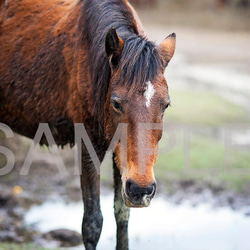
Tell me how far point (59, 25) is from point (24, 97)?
0.74 meters

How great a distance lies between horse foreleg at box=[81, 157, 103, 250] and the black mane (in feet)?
1.67

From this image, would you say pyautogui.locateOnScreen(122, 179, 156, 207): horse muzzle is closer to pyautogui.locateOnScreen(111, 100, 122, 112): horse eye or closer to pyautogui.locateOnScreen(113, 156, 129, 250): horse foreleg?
pyautogui.locateOnScreen(111, 100, 122, 112): horse eye

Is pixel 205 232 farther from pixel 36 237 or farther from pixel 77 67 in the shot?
pixel 77 67

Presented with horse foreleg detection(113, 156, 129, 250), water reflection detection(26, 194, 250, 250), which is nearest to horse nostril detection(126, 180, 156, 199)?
horse foreleg detection(113, 156, 129, 250)

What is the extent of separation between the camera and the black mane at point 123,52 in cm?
344

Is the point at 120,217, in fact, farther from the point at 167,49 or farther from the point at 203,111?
the point at 203,111

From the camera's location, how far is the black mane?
3439 millimetres

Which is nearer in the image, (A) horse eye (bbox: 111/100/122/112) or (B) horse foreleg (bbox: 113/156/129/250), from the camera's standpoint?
(A) horse eye (bbox: 111/100/122/112)

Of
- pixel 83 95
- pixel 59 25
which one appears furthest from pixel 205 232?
pixel 59 25

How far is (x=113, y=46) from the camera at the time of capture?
3566 millimetres

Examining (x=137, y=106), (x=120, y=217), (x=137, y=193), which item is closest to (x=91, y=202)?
(x=120, y=217)

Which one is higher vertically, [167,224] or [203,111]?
[167,224]

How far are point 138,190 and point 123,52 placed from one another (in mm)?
1002

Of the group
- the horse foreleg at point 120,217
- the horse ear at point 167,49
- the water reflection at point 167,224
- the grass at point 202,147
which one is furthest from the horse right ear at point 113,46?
the grass at point 202,147
